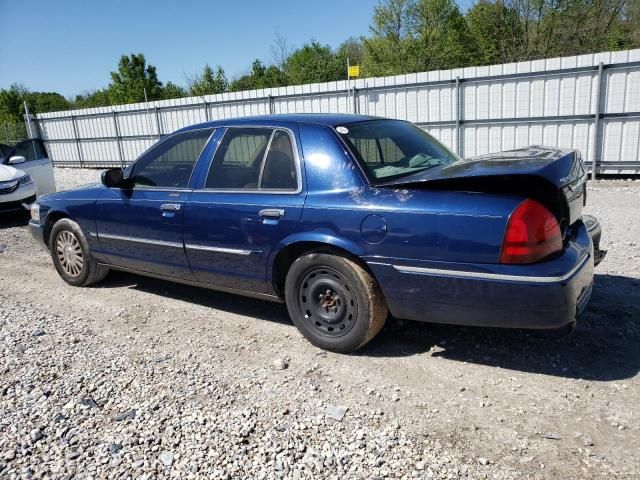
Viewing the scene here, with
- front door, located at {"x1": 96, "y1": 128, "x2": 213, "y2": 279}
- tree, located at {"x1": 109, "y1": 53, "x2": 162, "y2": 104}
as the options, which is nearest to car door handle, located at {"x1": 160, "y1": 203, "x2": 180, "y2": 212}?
front door, located at {"x1": 96, "y1": 128, "x2": 213, "y2": 279}

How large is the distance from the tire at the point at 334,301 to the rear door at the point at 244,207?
293mm

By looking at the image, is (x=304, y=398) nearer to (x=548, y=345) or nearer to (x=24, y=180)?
(x=548, y=345)

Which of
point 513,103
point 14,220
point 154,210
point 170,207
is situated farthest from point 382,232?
point 513,103

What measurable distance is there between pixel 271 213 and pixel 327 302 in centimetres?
76

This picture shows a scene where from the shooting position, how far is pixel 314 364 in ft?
11.7

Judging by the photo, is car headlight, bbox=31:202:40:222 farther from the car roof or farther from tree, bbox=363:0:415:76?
tree, bbox=363:0:415:76

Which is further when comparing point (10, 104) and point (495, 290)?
point (10, 104)

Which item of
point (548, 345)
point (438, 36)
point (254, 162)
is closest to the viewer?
point (548, 345)

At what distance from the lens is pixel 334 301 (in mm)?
3623

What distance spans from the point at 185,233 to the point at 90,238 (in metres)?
1.47

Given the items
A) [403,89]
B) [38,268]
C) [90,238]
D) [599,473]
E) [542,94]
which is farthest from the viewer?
[403,89]

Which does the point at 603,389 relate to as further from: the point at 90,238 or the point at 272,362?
the point at 90,238

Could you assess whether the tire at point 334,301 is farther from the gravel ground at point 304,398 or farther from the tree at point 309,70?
the tree at point 309,70

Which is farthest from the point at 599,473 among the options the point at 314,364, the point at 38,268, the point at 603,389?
the point at 38,268
